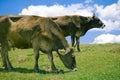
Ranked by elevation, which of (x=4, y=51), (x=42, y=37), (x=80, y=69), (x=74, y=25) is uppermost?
(x=74, y=25)

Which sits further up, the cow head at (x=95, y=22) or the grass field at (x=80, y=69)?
the cow head at (x=95, y=22)

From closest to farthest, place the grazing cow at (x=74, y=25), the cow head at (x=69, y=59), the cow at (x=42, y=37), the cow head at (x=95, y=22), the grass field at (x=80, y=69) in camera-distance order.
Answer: the grass field at (x=80, y=69) → the cow at (x=42, y=37) → the cow head at (x=69, y=59) → the grazing cow at (x=74, y=25) → the cow head at (x=95, y=22)

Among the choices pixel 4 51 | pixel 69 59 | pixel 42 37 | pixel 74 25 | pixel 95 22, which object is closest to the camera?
pixel 42 37

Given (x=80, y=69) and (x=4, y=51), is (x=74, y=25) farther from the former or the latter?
(x=4, y=51)

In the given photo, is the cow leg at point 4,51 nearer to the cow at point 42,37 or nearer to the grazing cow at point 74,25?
the cow at point 42,37

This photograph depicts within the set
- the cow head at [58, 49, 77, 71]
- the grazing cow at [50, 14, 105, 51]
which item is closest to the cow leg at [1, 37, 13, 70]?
the cow head at [58, 49, 77, 71]

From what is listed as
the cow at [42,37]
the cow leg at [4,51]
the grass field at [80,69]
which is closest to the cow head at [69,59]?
the cow at [42,37]

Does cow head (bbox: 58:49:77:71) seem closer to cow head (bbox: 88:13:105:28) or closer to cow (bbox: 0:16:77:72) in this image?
cow (bbox: 0:16:77:72)

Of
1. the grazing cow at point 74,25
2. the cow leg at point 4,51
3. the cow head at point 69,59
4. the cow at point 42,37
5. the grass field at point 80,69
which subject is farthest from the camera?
the grazing cow at point 74,25

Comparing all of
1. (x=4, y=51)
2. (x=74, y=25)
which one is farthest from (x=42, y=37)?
(x=74, y=25)

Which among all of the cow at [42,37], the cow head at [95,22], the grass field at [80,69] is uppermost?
the cow head at [95,22]

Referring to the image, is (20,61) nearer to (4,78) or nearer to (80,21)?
(4,78)

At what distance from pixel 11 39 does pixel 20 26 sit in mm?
1083

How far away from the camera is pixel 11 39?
20891 mm
